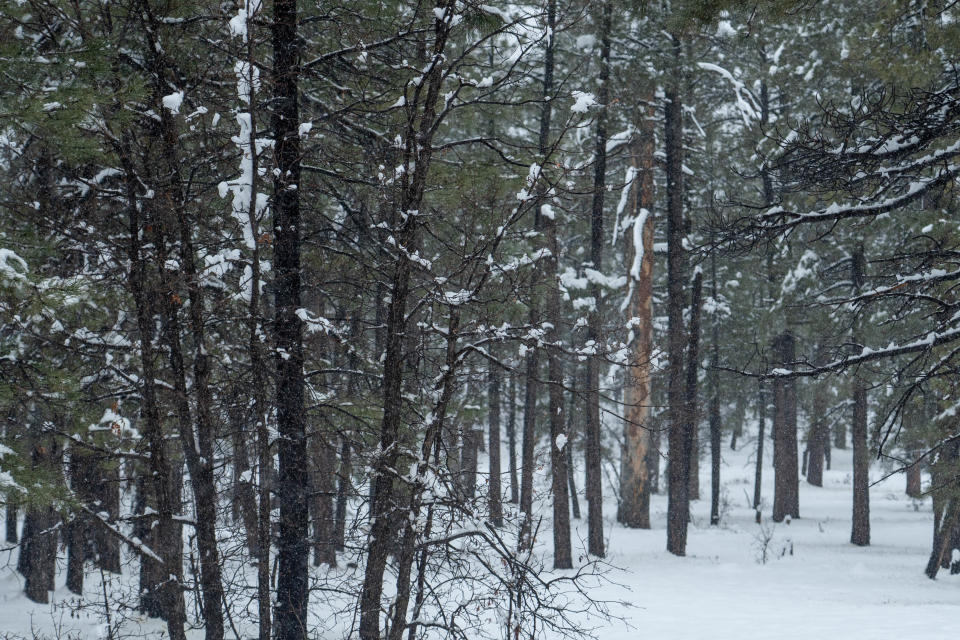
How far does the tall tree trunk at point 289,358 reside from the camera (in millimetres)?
6812

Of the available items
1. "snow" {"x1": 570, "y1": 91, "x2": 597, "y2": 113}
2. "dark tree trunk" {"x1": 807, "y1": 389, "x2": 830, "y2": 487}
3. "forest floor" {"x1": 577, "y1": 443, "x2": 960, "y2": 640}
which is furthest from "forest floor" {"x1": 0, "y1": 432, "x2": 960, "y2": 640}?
"dark tree trunk" {"x1": 807, "y1": 389, "x2": 830, "y2": 487}

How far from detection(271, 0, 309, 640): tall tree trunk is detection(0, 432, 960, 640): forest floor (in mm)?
421

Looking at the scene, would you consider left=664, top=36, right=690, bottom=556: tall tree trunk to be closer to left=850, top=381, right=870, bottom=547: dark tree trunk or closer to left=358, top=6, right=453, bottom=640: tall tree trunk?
left=850, top=381, right=870, bottom=547: dark tree trunk

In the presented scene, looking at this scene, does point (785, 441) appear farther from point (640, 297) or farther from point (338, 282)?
point (338, 282)

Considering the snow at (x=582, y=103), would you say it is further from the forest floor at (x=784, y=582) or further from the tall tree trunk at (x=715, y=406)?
the tall tree trunk at (x=715, y=406)

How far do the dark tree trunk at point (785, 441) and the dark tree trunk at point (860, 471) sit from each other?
8.39 ft

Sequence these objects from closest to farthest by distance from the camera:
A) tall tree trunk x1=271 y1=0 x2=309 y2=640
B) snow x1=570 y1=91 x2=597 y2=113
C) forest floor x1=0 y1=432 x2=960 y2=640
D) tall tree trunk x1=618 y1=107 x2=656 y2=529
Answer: snow x1=570 y1=91 x2=597 y2=113
tall tree trunk x1=271 y1=0 x2=309 y2=640
forest floor x1=0 y1=432 x2=960 y2=640
tall tree trunk x1=618 y1=107 x2=656 y2=529

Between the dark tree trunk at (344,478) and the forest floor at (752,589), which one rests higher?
the dark tree trunk at (344,478)

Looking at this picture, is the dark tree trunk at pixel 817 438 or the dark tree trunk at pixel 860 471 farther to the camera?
the dark tree trunk at pixel 817 438

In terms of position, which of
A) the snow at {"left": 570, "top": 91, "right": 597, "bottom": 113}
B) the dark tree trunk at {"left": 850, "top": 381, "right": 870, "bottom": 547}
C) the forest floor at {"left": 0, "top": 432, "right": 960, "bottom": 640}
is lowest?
the forest floor at {"left": 0, "top": 432, "right": 960, "bottom": 640}

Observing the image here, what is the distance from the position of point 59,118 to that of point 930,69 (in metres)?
9.59

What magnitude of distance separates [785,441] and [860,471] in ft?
12.1

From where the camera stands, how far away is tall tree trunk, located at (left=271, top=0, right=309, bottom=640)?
6.81m

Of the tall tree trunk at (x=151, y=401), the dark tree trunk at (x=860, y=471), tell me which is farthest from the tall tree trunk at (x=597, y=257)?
the tall tree trunk at (x=151, y=401)
